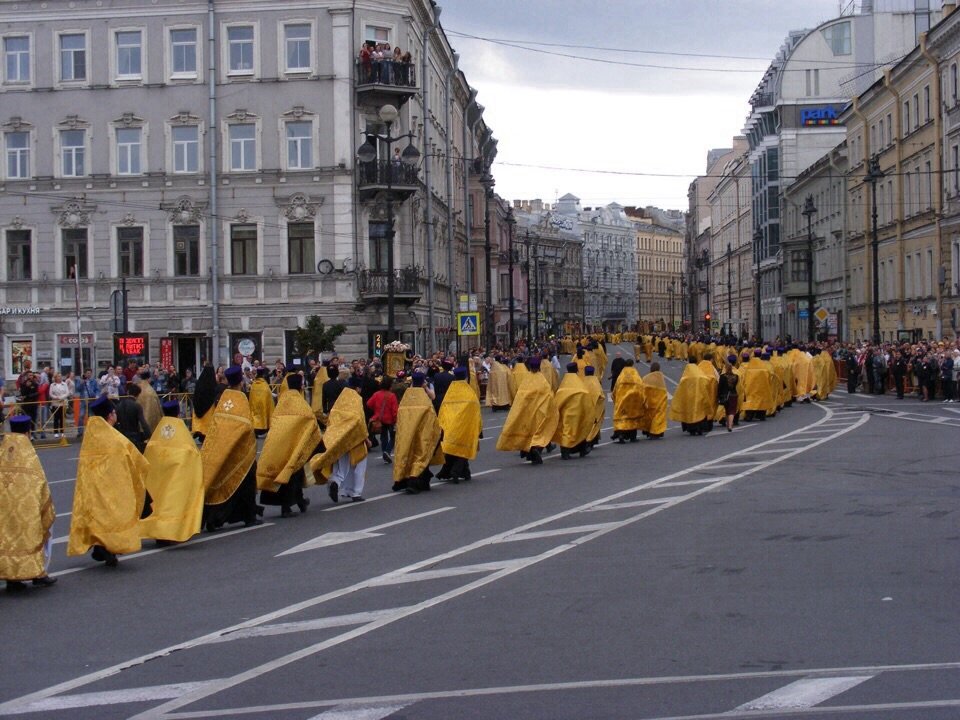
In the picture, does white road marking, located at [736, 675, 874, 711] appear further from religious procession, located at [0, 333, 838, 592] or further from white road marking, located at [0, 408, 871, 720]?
religious procession, located at [0, 333, 838, 592]

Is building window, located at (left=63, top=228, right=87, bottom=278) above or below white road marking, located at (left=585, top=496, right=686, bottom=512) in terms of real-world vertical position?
above

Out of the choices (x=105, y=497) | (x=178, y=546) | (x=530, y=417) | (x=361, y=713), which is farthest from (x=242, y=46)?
(x=361, y=713)

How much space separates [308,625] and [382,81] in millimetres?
38736

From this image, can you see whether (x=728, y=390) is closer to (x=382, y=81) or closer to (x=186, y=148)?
(x=382, y=81)

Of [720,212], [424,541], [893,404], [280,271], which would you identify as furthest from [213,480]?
[720,212]

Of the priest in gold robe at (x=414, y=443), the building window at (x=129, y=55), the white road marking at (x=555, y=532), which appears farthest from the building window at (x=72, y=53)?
the white road marking at (x=555, y=532)

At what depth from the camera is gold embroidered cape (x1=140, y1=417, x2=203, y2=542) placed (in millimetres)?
13242

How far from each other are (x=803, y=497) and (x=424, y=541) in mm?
5017

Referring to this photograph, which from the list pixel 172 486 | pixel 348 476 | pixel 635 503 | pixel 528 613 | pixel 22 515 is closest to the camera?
pixel 528 613

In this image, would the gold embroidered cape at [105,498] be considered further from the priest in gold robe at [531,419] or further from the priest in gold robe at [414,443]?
the priest in gold robe at [531,419]

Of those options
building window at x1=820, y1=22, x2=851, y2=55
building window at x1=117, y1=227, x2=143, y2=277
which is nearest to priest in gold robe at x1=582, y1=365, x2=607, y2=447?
building window at x1=117, y1=227, x2=143, y2=277

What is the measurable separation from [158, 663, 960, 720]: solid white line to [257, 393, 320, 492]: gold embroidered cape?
8.27 metres

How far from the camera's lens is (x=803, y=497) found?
51.9 feet

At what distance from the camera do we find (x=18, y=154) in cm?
4769
